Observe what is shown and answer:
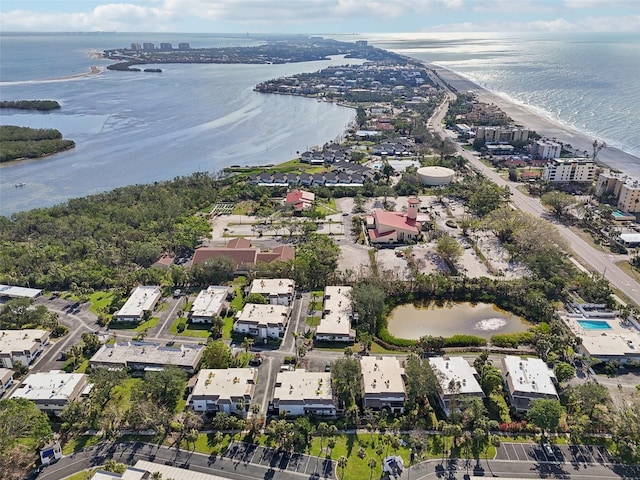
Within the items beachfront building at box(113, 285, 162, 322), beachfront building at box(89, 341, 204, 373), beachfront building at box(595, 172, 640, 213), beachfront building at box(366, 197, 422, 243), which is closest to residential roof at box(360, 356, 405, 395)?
beachfront building at box(89, 341, 204, 373)

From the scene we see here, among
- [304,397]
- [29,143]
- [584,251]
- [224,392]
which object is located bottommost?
[584,251]

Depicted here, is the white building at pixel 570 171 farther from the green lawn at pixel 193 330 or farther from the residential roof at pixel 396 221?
the green lawn at pixel 193 330

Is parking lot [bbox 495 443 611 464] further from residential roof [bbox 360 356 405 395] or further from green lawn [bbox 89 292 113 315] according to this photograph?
green lawn [bbox 89 292 113 315]

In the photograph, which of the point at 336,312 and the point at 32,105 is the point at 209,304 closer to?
the point at 336,312

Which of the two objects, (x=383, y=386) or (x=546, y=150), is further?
(x=546, y=150)

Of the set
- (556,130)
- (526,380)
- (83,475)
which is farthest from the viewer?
(556,130)

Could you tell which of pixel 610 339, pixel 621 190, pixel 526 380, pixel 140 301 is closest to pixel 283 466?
pixel 526 380
